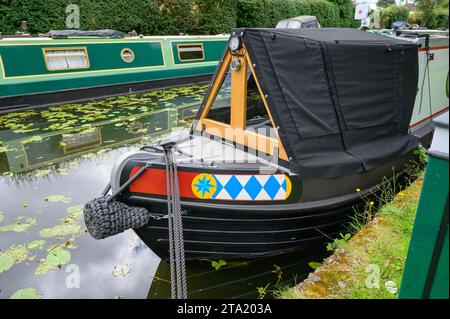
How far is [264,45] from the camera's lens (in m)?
3.11

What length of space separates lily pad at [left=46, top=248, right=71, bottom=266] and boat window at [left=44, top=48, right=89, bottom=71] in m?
6.07

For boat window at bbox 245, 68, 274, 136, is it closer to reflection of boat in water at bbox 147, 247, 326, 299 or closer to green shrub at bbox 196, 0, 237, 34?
reflection of boat in water at bbox 147, 247, 326, 299

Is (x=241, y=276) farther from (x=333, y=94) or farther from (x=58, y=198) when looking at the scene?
(x=58, y=198)

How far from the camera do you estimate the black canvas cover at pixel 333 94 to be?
10.2ft

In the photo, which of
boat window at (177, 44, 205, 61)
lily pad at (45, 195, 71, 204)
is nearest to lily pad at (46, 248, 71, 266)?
lily pad at (45, 195, 71, 204)

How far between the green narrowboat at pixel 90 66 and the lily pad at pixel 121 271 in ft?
A: 20.2

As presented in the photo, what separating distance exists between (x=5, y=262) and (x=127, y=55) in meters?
7.27

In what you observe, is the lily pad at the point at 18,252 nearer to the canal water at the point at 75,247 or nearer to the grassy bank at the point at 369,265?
the canal water at the point at 75,247

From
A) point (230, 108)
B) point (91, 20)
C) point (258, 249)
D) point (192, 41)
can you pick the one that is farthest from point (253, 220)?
point (91, 20)

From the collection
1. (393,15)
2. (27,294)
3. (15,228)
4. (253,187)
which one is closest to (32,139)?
(15,228)

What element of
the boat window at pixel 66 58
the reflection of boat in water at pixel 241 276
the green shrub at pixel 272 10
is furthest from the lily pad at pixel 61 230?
the green shrub at pixel 272 10

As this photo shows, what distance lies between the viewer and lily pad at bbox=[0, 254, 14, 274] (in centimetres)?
334

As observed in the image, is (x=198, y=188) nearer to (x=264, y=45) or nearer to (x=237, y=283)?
(x=237, y=283)

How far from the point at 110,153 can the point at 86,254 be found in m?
2.83
